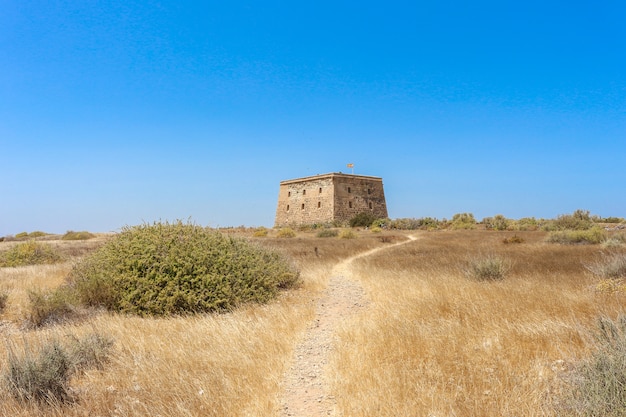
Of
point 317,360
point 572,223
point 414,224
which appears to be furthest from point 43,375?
point 414,224

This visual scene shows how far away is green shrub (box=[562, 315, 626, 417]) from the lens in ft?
10.6

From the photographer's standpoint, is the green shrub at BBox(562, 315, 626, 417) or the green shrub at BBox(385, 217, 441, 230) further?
the green shrub at BBox(385, 217, 441, 230)

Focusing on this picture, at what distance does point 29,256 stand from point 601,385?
19760 mm

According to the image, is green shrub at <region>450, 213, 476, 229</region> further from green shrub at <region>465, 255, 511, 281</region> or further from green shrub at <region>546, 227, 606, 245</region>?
green shrub at <region>465, 255, 511, 281</region>

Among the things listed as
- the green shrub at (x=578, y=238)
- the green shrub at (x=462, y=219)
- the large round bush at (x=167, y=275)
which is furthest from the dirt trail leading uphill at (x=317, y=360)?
the green shrub at (x=462, y=219)

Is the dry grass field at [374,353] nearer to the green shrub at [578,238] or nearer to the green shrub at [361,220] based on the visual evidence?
the green shrub at [578,238]

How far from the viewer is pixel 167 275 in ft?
26.5

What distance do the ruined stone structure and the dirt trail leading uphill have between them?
138 feet

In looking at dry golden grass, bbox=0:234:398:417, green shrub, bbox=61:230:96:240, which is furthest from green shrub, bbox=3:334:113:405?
green shrub, bbox=61:230:96:240

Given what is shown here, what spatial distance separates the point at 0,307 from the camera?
8922 millimetres

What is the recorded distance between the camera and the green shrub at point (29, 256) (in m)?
16.9

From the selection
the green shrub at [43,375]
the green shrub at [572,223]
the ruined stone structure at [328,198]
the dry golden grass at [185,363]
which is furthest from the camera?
the ruined stone structure at [328,198]

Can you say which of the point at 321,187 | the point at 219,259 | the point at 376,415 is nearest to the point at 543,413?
the point at 376,415

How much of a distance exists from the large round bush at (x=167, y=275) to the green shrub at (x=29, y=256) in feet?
Result: 32.6
